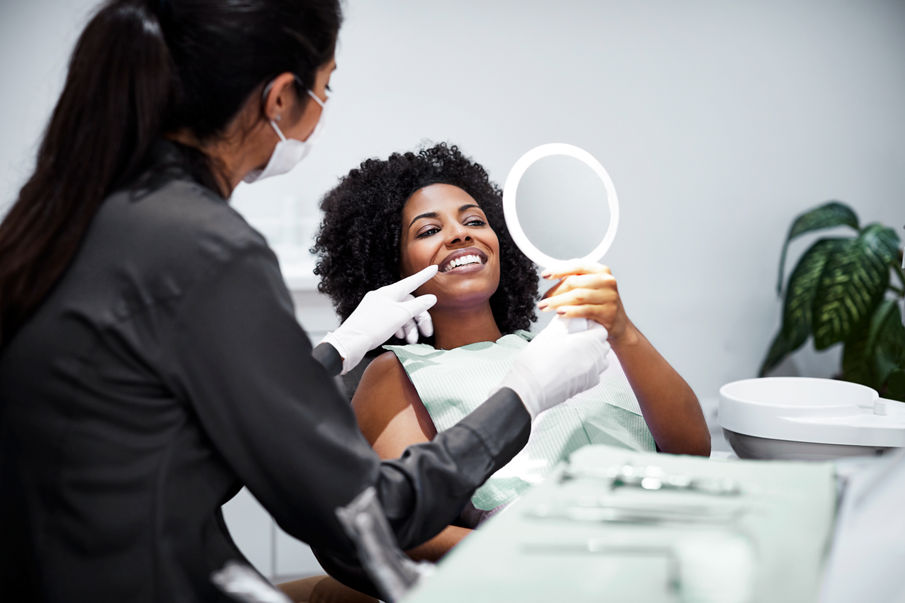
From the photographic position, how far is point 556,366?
44.6 inches

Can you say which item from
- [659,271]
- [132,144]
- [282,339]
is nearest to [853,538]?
[282,339]

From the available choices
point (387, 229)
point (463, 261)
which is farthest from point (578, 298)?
point (387, 229)

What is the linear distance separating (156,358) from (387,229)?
3.38 ft

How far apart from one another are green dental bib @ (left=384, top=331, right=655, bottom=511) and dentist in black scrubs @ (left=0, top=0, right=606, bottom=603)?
1.69 feet

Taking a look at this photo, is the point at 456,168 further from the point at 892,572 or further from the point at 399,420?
the point at 892,572

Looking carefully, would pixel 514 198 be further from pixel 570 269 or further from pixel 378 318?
pixel 378 318

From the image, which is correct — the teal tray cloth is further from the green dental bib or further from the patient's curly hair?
the patient's curly hair

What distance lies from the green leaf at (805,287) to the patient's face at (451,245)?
1.22m

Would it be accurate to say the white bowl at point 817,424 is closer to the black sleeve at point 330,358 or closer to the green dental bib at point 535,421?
the green dental bib at point 535,421

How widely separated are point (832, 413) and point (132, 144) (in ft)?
3.68

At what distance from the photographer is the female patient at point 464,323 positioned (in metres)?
1.44

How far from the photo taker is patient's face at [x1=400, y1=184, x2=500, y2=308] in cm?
164

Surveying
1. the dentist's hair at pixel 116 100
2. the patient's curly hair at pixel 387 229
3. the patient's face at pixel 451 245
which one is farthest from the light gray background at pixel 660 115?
the dentist's hair at pixel 116 100

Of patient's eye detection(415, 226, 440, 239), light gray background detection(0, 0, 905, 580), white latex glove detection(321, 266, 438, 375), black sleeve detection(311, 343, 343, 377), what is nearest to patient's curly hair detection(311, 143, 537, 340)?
patient's eye detection(415, 226, 440, 239)
